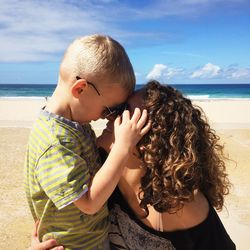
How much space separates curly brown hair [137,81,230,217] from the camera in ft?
6.38

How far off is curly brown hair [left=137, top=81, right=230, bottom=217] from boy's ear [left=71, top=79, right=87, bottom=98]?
1.07ft

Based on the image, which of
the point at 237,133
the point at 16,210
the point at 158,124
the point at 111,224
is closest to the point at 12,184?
the point at 16,210

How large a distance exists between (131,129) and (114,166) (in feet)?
0.66

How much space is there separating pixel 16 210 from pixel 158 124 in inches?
157

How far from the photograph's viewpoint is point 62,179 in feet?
5.98

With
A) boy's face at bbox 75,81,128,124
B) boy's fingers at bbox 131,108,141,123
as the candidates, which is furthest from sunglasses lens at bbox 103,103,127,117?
boy's fingers at bbox 131,108,141,123

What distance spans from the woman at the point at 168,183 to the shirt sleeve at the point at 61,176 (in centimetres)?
34

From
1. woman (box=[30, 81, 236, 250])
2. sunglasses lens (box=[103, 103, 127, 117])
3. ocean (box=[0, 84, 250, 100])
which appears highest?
sunglasses lens (box=[103, 103, 127, 117])

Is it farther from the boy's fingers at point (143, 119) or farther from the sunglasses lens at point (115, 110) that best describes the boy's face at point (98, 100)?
the boy's fingers at point (143, 119)

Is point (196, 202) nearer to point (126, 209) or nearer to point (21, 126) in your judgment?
point (126, 209)

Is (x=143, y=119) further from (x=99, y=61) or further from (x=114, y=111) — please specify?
(x=99, y=61)

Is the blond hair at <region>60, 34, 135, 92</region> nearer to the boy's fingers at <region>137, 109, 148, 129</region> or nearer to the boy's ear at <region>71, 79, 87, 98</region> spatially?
the boy's ear at <region>71, 79, 87, 98</region>

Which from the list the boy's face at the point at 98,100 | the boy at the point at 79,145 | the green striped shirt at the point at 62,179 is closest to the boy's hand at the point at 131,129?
the boy at the point at 79,145

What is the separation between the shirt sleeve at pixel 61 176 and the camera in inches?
72.1
